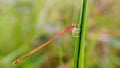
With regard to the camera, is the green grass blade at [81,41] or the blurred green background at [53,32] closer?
the green grass blade at [81,41]

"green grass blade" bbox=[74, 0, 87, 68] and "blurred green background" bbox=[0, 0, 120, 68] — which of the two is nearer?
"green grass blade" bbox=[74, 0, 87, 68]

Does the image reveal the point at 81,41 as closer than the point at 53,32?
Yes

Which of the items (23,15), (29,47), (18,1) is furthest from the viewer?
(18,1)

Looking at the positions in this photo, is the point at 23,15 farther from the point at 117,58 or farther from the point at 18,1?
the point at 117,58

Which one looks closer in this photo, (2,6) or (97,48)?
(97,48)

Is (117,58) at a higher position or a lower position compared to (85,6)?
lower

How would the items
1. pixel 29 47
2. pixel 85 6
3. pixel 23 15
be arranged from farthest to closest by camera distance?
pixel 23 15 → pixel 29 47 → pixel 85 6

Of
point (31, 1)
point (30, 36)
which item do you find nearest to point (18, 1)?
point (31, 1)
